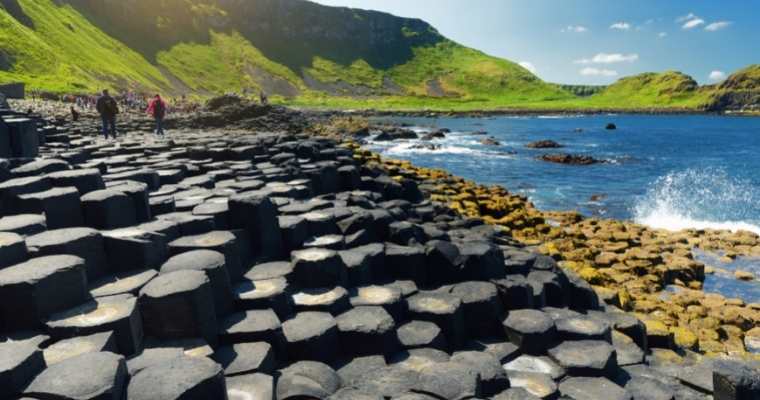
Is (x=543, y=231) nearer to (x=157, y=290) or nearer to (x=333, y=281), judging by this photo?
(x=333, y=281)

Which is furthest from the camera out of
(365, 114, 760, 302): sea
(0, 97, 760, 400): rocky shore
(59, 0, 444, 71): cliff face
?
(59, 0, 444, 71): cliff face

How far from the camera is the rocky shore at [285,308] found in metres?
4.26

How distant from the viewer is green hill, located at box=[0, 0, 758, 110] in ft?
335

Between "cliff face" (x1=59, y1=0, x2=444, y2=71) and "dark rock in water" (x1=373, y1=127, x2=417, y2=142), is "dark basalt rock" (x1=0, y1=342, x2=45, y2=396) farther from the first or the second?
"cliff face" (x1=59, y1=0, x2=444, y2=71)

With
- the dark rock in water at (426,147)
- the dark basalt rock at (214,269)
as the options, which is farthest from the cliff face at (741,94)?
the dark basalt rock at (214,269)

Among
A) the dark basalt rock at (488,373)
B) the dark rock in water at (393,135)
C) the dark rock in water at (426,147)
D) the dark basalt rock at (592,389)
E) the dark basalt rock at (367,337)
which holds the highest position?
the dark basalt rock at (367,337)

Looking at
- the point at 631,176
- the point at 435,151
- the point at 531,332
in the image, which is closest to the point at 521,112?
the point at 435,151

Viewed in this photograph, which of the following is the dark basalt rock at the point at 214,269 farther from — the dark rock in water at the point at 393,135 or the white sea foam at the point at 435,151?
the dark rock in water at the point at 393,135

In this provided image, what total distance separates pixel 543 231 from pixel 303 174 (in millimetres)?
7099

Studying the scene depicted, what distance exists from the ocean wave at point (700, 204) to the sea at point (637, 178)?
0.04 m

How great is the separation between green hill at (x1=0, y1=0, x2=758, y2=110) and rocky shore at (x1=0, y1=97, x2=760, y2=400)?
75.3 metres

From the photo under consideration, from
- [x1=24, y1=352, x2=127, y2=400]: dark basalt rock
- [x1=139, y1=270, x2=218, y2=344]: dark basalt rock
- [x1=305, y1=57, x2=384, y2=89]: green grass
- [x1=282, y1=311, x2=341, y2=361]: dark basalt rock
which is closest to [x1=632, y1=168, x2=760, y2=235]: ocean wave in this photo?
[x1=282, y1=311, x2=341, y2=361]: dark basalt rock

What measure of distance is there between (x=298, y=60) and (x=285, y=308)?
163 m

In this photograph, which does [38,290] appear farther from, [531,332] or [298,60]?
[298,60]
